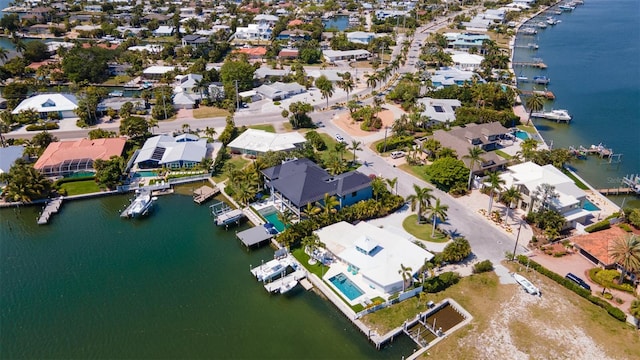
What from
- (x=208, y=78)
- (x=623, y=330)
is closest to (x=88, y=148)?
→ (x=208, y=78)

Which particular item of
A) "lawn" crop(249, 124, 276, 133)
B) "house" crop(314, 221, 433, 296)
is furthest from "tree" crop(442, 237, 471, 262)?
"lawn" crop(249, 124, 276, 133)

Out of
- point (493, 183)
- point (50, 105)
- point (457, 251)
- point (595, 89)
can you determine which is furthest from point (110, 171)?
point (595, 89)

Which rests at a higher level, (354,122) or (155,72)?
(155,72)

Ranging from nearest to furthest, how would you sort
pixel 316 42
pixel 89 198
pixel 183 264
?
pixel 183 264
pixel 89 198
pixel 316 42

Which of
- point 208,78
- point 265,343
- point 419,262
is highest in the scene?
point 208,78

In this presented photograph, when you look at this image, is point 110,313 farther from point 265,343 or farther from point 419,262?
point 419,262

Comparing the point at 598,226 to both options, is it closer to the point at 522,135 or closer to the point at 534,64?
the point at 522,135
